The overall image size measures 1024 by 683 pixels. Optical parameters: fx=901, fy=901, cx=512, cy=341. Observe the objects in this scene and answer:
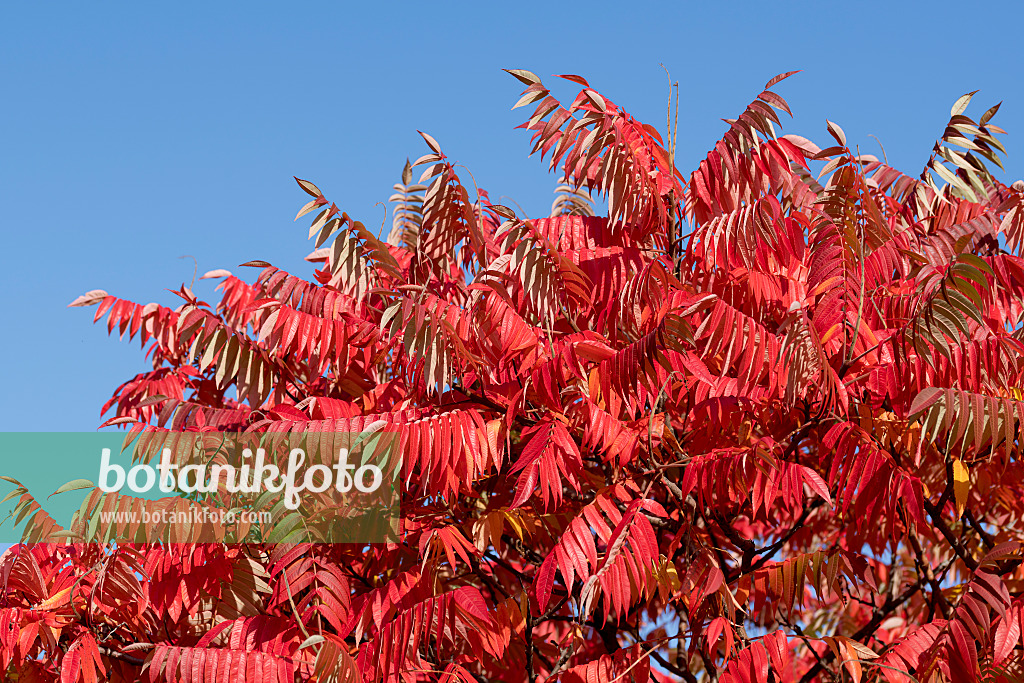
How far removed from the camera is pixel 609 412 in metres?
4.38

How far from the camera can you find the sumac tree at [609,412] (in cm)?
395

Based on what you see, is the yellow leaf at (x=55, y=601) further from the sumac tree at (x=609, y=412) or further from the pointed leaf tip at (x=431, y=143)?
the pointed leaf tip at (x=431, y=143)

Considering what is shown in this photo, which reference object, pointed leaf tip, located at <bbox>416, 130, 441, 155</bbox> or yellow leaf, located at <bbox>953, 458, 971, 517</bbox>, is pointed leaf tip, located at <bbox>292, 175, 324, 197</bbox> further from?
yellow leaf, located at <bbox>953, 458, 971, 517</bbox>

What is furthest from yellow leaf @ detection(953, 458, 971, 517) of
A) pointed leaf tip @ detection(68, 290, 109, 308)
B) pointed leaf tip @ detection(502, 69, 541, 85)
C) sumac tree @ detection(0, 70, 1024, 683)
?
pointed leaf tip @ detection(68, 290, 109, 308)

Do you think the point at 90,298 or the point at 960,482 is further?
the point at 90,298

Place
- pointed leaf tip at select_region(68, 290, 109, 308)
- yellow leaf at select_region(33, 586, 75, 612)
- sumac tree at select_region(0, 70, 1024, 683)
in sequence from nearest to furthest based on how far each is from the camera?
1. sumac tree at select_region(0, 70, 1024, 683)
2. yellow leaf at select_region(33, 586, 75, 612)
3. pointed leaf tip at select_region(68, 290, 109, 308)

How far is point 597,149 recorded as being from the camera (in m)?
4.55

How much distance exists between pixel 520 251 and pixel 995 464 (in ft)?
10.3

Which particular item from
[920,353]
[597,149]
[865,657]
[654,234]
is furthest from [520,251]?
[865,657]

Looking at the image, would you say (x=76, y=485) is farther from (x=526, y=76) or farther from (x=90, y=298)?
(x=526, y=76)

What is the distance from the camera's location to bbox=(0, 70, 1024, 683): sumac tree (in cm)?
395

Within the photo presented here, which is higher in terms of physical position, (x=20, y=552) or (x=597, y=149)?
(x=597, y=149)

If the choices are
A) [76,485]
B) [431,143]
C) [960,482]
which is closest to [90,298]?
[76,485]

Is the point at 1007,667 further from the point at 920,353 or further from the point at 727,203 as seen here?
the point at 727,203
